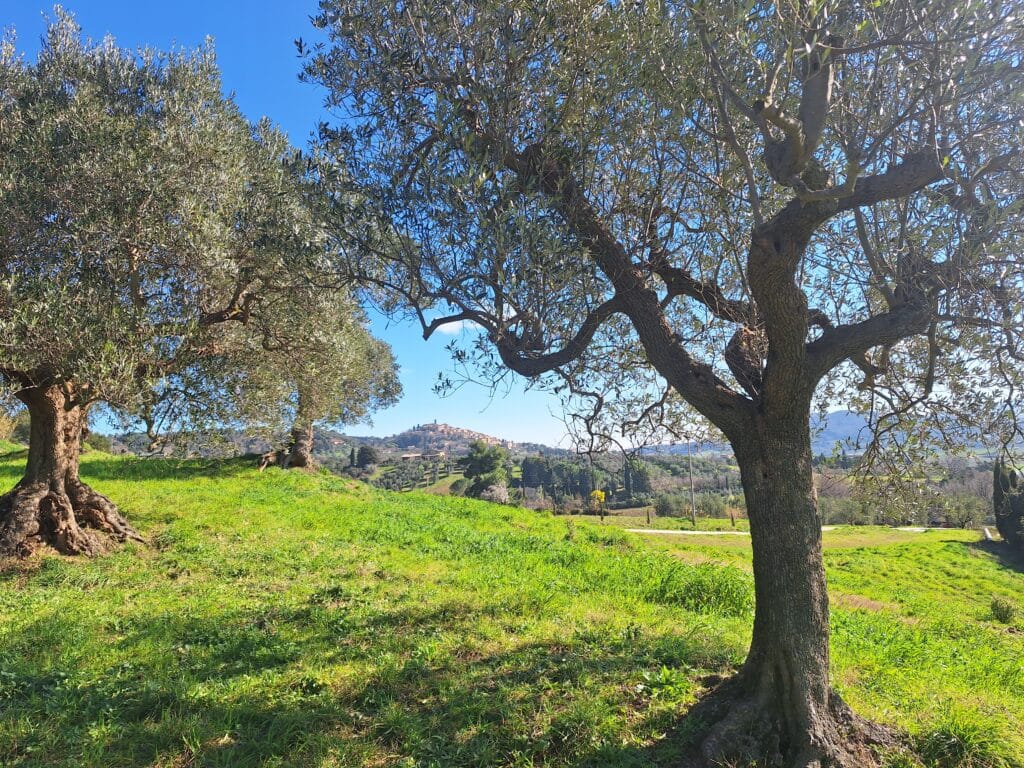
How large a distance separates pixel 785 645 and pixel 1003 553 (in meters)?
59.3

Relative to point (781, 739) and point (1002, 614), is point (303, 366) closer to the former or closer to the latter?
point (781, 739)

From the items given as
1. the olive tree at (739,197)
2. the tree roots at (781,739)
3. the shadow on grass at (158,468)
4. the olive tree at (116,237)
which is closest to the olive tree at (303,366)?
the olive tree at (116,237)

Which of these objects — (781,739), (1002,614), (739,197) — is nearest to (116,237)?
(739,197)

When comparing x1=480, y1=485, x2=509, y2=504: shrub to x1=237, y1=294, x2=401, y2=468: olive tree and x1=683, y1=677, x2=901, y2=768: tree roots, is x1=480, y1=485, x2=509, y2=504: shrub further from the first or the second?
x1=683, y1=677, x2=901, y2=768: tree roots

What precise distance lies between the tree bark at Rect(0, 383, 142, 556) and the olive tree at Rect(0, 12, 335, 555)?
0.04 m

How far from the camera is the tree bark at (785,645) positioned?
15.0 feet

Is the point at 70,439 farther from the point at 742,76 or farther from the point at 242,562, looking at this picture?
the point at 742,76

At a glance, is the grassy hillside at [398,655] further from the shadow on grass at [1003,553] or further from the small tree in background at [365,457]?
the small tree in background at [365,457]

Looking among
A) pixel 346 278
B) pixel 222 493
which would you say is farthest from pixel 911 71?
pixel 222 493

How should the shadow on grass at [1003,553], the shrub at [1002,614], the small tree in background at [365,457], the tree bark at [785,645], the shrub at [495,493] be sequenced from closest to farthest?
the tree bark at [785,645] → the shrub at [1002,614] → the shadow on grass at [1003,553] → the shrub at [495,493] → the small tree in background at [365,457]

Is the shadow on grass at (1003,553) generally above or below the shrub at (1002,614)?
below

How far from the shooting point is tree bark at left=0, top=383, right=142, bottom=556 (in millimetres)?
10328

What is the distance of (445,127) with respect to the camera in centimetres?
533

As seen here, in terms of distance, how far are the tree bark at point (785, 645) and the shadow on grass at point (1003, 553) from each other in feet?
175
